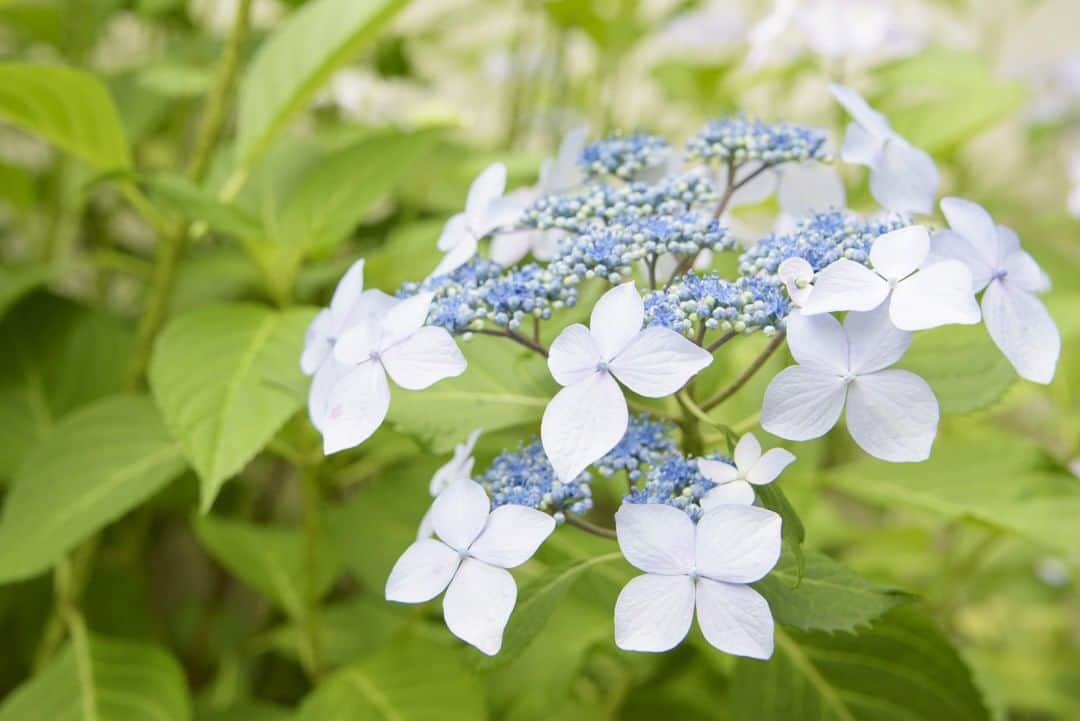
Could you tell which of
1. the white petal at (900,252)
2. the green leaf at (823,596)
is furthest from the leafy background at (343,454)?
the white petal at (900,252)

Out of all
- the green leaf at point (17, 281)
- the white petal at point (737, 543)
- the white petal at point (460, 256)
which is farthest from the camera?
the green leaf at point (17, 281)

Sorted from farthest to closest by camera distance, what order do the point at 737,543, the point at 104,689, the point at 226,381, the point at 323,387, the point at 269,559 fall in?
the point at 269,559, the point at 104,689, the point at 226,381, the point at 323,387, the point at 737,543

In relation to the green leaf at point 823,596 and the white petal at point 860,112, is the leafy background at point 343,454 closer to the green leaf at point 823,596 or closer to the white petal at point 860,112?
the green leaf at point 823,596

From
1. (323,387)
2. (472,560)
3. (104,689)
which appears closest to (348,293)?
(323,387)

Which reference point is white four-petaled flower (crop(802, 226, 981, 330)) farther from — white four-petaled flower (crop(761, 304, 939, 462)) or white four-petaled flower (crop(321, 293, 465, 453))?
white four-petaled flower (crop(321, 293, 465, 453))

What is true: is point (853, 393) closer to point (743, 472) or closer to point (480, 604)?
point (743, 472)

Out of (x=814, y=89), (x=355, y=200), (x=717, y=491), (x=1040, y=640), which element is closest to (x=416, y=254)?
(x=355, y=200)
